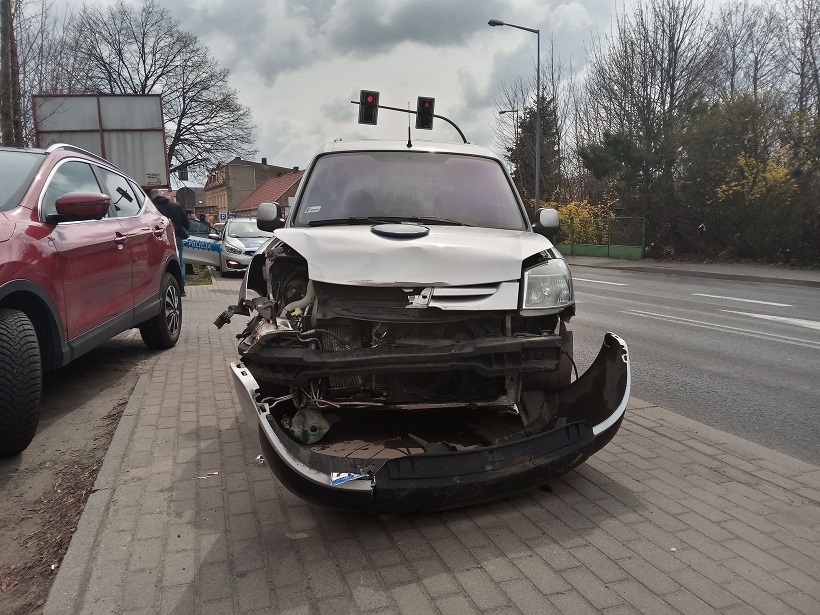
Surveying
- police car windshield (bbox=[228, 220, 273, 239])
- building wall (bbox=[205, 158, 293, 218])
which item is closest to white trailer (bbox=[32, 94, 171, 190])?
police car windshield (bbox=[228, 220, 273, 239])

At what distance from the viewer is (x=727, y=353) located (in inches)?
303

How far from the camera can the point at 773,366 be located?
694 centimetres

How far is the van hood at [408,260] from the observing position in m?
3.21

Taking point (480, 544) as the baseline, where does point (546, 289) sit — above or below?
above

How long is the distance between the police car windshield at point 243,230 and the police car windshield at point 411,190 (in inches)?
561

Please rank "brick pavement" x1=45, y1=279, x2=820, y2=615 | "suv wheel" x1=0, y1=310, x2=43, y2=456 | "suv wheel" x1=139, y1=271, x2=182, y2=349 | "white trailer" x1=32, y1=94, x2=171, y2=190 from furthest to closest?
"white trailer" x1=32, y1=94, x2=171, y2=190 → "suv wheel" x1=139, y1=271, x2=182, y2=349 → "suv wheel" x1=0, y1=310, x2=43, y2=456 → "brick pavement" x1=45, y1=279, x2=820, y2=615

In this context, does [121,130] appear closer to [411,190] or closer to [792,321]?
[411,190]

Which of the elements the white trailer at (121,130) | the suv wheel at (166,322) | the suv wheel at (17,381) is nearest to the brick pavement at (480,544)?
the suv wheel at (17,381)

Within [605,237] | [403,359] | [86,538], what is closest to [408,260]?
[403,359]

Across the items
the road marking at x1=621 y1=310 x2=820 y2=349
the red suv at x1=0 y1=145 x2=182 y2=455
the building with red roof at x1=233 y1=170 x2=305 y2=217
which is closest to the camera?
the red suv at x1=0 y1=145 x2=182 y2=455

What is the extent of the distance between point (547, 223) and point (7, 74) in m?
11.5

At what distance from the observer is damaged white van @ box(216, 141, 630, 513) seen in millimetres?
2938

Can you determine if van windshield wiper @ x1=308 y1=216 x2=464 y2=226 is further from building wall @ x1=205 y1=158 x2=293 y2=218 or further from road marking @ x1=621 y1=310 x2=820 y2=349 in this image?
building wall @ x1=205 y1=158 x2=293 y2=218

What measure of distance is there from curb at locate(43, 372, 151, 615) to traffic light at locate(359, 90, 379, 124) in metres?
18.5
